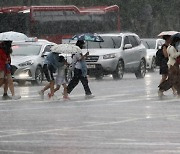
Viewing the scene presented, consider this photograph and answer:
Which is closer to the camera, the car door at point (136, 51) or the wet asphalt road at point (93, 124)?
the wet asphalt road at point (93, 124)

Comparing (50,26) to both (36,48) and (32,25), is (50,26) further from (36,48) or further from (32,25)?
(36,48)

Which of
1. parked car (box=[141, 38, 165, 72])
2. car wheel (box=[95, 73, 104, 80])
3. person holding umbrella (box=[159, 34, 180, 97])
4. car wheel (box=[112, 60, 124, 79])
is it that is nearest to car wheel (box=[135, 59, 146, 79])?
car wheel (box=[112, 60, 124, 79])

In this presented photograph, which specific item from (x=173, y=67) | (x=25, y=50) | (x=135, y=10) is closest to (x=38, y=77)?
(x=25, y=50)

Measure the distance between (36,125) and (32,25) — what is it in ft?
107

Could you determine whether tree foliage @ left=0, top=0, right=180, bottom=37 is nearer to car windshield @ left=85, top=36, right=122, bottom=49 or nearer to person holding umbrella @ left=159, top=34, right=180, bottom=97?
car windshield @ left=85, top=36, right=122, bottom=49

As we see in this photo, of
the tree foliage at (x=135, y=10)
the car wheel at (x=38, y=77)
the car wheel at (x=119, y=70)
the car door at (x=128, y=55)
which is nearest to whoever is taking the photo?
the car wheel at (x=38, y=77)

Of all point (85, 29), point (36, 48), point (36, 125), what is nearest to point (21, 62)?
point (36, 48)

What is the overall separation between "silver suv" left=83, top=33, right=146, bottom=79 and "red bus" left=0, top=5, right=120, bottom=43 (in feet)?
36.2

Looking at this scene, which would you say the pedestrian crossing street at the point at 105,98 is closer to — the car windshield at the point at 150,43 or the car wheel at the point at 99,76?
the car wheel at the point at 99,76

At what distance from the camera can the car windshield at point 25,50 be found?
35.2 meters

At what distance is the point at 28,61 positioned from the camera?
3419cm

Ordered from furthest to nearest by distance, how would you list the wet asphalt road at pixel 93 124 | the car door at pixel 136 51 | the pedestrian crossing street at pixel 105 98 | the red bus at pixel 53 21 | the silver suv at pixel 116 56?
the red bus at pixel 53 21 → the car door at pixel 136 51 → the silver suv at pixel 116 56 → the pedestrian crossing street at pixel 105 98 → the wet asphalt road at pixel 93 124

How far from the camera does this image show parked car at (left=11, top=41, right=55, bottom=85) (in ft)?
111

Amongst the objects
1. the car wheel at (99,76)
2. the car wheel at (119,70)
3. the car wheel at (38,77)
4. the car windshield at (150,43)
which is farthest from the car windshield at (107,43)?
the car windshield at (150,43)
